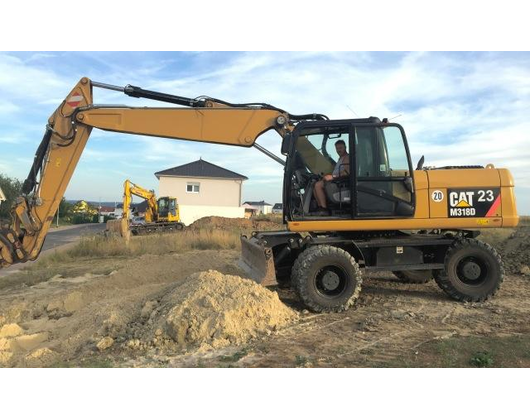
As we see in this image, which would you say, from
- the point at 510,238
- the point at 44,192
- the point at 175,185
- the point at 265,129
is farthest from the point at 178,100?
the point at 175,185

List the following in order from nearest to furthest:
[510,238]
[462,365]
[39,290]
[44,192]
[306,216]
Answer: [462,365]
[306,216]
[44,192]
[39,290]
[510,238]

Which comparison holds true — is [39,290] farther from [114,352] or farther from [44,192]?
[114,352]

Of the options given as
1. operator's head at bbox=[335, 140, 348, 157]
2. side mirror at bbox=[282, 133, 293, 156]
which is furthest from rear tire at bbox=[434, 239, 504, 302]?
side mirror at bbox=[282, 133, 293, 156]

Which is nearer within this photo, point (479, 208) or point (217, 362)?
point (217, 362)

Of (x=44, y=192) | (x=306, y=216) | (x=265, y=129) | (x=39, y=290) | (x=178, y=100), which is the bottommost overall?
(x=39, y=290)

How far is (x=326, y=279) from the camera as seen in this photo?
269 inches

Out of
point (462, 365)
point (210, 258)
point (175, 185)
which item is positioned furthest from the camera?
point (175, 185)

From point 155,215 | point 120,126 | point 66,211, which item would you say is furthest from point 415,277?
point 66,211

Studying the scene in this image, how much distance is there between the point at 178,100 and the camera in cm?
807

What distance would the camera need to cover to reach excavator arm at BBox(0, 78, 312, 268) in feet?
25.6

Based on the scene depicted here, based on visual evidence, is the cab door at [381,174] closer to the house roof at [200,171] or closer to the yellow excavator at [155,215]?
the yellow excavator at [155,215]

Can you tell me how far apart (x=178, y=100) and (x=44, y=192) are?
9.43 ft

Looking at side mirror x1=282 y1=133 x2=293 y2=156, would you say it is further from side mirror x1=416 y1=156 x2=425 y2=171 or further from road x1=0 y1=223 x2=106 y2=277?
road x1=0 y1=223 x2=106 y2=277

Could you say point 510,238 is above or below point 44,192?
below
